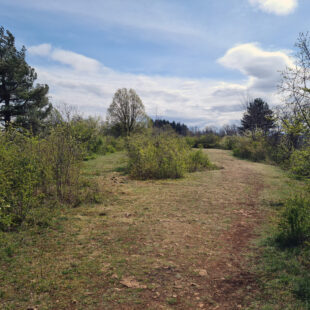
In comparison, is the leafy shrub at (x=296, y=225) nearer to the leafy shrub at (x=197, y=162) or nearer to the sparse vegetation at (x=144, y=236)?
the sparse vegetation at (x=144, y=236)

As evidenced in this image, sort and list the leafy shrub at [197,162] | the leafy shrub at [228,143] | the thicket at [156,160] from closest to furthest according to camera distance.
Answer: the thicket at [156,160] < the leafy shrub at [197,162] < the leafy shrub at [228,143]

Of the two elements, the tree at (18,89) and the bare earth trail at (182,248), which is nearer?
the bare earth trail at (182,248)

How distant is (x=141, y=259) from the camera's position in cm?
395

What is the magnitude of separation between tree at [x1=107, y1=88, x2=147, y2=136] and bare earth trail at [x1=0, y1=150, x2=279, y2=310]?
87.3ft

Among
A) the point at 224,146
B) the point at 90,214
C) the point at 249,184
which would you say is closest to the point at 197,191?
the point at 249,184

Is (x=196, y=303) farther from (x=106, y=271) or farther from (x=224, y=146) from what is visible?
(x=224, y=146)

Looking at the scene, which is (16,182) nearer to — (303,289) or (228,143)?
(303,289)

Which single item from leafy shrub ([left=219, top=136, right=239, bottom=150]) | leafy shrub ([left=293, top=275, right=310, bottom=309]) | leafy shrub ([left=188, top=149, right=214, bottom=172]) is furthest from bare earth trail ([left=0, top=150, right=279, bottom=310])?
leafy shrub ([left=219, top=136, right=239, bottom=150])

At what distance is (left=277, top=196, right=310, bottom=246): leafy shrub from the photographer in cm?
404

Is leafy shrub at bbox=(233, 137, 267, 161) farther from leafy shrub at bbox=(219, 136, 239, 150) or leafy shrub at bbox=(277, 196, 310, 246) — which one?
leafy shrub at bbox=(277, 196, 310, 246)

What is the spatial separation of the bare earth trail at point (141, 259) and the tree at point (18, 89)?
52.9 ft

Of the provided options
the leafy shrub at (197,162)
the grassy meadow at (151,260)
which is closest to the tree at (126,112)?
the leafy shrub at (197,162)

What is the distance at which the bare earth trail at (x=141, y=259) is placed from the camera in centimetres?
299

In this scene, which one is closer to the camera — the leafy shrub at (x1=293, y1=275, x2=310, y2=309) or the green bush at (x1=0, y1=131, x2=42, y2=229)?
the leafy shrub at (x1=293, y1=275, x2=310, y2=309)
